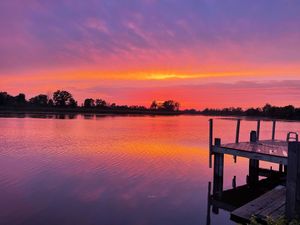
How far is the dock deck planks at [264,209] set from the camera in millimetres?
9425

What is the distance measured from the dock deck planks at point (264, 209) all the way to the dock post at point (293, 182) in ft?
1.60

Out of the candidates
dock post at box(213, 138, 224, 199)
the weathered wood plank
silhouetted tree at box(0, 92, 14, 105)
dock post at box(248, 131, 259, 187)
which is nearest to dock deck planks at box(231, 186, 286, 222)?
the weathered wood plank

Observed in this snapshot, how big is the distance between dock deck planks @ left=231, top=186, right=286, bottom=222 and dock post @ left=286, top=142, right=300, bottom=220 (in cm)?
49

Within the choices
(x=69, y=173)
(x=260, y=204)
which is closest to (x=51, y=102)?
(x=69, y=173)

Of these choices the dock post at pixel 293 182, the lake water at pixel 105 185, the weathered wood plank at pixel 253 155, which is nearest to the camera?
the dock post at pixel 293 182

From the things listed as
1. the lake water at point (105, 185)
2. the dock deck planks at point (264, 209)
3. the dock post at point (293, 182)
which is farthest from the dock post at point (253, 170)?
the dock post at point (293, 182)

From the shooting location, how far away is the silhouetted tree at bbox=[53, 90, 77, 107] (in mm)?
159125

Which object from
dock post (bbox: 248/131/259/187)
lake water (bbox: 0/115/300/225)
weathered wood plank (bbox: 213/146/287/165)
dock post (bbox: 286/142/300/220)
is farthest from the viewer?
dock post (bbox: 248/131/259/187)

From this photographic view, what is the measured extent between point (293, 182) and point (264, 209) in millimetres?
1658

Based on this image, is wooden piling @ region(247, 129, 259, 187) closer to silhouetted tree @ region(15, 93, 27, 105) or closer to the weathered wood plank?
the weathered wood plank

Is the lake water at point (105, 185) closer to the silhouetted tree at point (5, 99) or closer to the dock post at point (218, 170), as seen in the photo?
the dock post at point (218, 170)

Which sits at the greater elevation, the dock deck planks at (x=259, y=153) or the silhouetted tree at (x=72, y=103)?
the silhouetted tree at (x=72, y=103)

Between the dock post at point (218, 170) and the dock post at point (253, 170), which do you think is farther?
the dock post at point (253, 170)

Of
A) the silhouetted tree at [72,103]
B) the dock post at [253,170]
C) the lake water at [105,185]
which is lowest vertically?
the lake water at [105,185]
